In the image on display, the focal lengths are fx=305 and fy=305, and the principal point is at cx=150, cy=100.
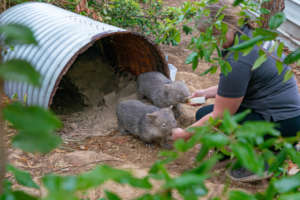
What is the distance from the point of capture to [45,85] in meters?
3.91

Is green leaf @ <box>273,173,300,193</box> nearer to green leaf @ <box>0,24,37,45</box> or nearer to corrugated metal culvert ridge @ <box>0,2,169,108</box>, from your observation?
green leaf @ <box>0,24,37,45</box>

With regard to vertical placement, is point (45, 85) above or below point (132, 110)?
above

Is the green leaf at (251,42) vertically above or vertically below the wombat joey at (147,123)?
above

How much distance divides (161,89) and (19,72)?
191 inches

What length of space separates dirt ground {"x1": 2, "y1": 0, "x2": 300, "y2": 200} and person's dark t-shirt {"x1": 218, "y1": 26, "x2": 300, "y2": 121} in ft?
2.69

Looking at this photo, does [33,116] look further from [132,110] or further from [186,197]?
[132,110]

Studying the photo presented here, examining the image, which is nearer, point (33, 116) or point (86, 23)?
point (33, 116)

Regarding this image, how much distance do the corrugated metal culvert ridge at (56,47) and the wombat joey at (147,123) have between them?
3.78 feet

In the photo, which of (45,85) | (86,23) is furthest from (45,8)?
(45,85)

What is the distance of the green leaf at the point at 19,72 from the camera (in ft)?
1.82

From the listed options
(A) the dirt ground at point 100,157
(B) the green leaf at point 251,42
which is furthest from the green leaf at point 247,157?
(A) the dirt ground at point 100,157

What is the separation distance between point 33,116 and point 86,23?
171 inches

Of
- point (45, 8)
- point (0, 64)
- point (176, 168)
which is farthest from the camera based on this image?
point (45, 8)

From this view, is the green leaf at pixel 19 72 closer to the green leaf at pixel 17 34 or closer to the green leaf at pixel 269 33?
the green leaf at pixel 17 34
